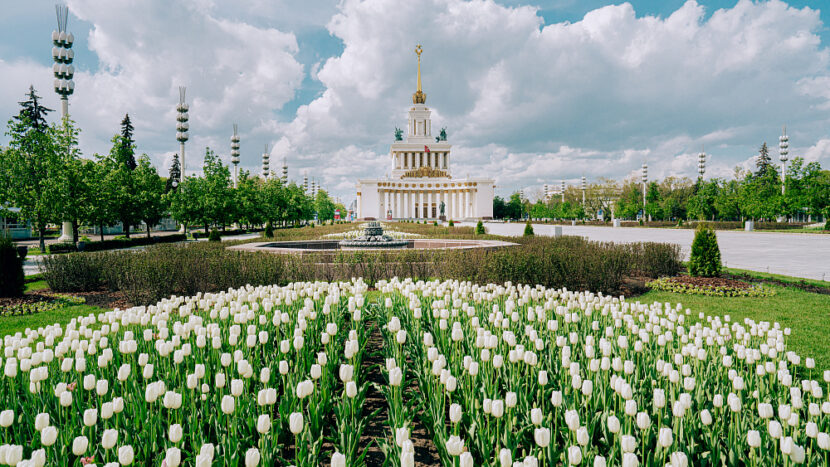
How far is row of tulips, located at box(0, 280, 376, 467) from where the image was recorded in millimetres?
2559

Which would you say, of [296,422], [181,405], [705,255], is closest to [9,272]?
[181,405]

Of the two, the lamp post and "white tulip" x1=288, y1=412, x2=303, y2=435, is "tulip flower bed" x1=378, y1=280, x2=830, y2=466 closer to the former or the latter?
"white tulip" x1=288, y1=412, x2=303, y2=435

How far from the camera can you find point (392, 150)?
111188 millimetres

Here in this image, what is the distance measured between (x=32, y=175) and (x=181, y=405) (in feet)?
90.8

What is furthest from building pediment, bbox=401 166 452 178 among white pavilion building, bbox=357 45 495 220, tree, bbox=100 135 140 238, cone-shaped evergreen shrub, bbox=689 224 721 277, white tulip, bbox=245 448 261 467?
white tulip, bbox=245 448 261 467

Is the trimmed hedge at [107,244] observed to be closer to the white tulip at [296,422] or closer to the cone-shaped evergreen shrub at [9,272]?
the cone-shaped evergreen shrub at [9,272]

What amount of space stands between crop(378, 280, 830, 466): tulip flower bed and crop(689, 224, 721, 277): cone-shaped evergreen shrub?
7.56 metres

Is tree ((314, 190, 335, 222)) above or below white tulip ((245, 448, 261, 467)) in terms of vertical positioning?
above

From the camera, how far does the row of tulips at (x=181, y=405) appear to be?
2.56 meters

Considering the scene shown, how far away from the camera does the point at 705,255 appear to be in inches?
471

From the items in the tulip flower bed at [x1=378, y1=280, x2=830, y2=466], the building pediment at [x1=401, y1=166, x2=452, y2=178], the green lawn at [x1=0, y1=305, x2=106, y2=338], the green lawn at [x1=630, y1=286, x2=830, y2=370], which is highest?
the building pediment at [x1=401, y1=166, x2=452, y2=178]

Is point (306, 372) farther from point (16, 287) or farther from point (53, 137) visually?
point (53, 137)

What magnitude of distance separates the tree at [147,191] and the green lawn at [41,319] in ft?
73.9

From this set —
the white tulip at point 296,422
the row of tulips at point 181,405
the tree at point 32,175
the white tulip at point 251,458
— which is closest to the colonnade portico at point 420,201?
the tree at point 32,175
